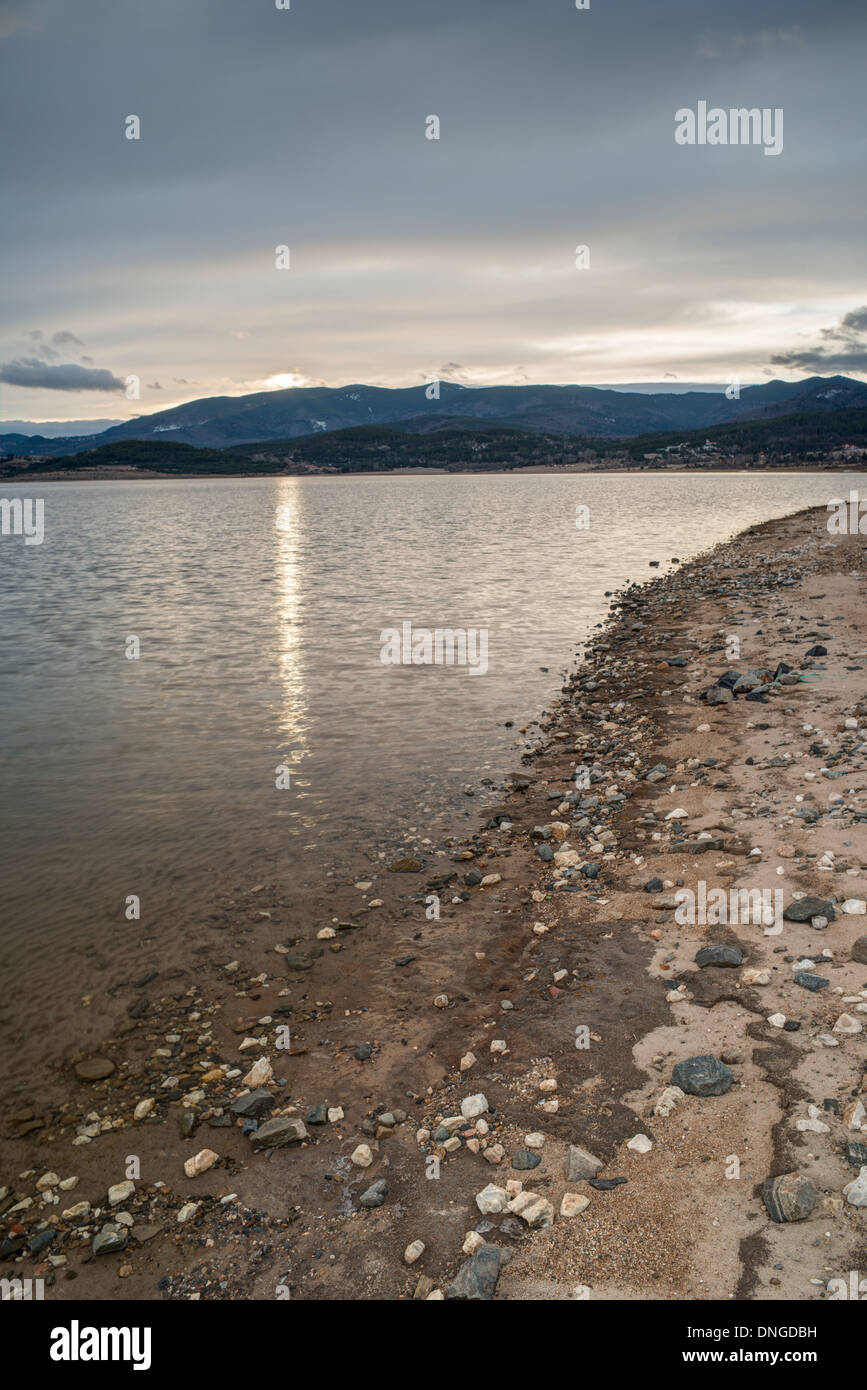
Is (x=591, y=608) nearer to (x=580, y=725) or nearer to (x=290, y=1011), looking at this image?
(x=580, y=725)

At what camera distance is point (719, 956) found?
860 centimetres

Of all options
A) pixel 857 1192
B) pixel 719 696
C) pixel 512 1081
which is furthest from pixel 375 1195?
pixel 719 696

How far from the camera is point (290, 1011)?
9.45 m

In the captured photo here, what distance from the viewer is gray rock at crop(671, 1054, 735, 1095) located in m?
6.71

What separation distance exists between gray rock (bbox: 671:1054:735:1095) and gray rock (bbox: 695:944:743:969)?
1610 mm

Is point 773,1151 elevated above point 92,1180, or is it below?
above

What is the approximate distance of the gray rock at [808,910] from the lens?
8.83 m

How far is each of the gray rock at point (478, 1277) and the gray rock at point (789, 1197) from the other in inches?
76.5

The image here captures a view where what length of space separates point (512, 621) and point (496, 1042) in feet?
86.5

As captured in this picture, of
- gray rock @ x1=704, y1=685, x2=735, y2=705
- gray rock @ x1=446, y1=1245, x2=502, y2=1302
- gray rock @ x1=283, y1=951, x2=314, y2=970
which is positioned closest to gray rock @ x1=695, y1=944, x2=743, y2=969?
gray rock @ x1=446, y1=1245, x2=502, y2=1302

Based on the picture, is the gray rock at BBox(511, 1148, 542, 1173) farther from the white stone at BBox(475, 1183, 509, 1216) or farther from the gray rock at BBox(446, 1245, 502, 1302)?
the gray rock at BBox(446, 1245, 502, 1302)

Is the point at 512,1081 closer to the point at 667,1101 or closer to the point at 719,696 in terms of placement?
the point at 667,1101

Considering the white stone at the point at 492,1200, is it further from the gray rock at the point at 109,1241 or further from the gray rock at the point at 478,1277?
the gray rock at the point at 109,1241

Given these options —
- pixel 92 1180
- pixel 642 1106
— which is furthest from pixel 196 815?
pixel 642 1106
